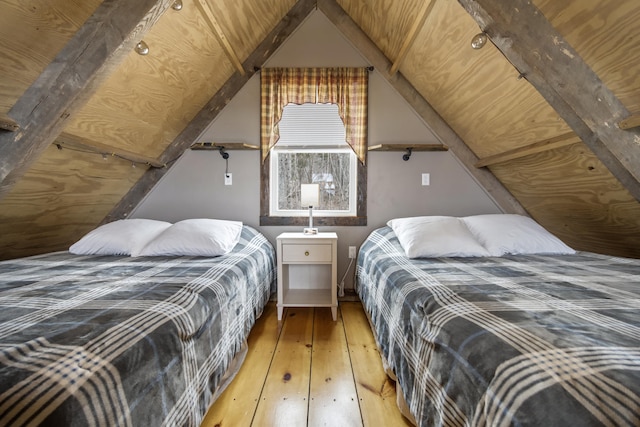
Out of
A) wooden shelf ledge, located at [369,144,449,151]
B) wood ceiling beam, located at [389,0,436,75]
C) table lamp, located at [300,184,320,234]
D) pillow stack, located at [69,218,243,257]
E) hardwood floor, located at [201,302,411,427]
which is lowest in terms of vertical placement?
hardwood floor, located at [201,302,411,427]

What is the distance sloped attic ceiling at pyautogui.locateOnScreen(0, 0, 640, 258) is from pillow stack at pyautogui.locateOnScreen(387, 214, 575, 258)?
38 centimetres

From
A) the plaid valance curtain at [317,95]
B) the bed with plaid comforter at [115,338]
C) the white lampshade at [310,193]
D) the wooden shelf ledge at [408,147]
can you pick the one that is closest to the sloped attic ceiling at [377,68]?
the wooden shelf ledge at [408,147]

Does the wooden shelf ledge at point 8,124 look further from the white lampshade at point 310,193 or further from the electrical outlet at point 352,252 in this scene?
the electrical outlet at point 352,252

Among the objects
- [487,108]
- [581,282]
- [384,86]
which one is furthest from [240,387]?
[384,86]

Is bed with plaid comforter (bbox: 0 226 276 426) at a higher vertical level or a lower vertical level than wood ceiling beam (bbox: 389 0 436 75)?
lower

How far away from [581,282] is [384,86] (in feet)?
6.57

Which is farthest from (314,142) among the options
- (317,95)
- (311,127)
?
(317,95)

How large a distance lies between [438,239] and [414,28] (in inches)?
54.1

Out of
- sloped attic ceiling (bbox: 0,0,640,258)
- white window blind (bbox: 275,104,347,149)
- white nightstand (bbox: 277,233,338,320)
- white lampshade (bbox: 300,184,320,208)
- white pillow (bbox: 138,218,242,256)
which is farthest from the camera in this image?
white window blind (bbox: 275,104,347,149)

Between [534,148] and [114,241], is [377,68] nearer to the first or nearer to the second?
[534,148]

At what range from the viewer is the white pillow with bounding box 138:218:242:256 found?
176 cm

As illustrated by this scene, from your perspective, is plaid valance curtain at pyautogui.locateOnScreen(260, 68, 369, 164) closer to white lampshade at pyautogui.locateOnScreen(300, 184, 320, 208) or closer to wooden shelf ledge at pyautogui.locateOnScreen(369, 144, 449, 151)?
wooden shelf ledge at pyautogui.locateOnScreen(369, 144, 449, 151)

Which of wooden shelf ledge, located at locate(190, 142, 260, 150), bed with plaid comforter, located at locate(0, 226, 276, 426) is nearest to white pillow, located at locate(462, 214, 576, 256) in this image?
bed with plaid comforter, located at locate(0, 226, 276, 426)

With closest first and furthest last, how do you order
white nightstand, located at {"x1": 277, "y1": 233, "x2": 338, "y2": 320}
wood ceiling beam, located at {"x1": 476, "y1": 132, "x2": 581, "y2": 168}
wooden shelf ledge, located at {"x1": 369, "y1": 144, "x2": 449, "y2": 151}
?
wood ceiling beam, located at {"x1": 476, "y1": 132, "x2": 581, "y2": 168}
white nightstand, located at {"x1": 277, "y1": 233, "x2": 338, "y2": 320}
wooden shelf ledge, located at {"x1": 369, "y1": 144, "x2": 449, "y2": 151}
